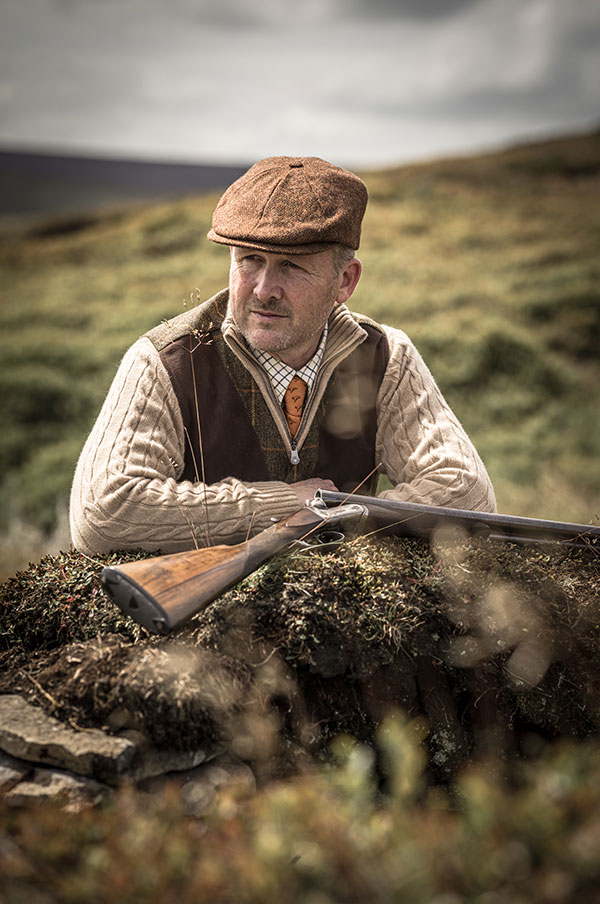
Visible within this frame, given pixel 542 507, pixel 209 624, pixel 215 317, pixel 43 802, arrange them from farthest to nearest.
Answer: pixel 542 507 < pixel 215 317 < pixel 209 624 < pixel 43 802

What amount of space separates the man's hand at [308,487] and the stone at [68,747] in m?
1.50

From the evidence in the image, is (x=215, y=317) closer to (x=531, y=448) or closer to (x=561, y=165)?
(x=531, y=448)

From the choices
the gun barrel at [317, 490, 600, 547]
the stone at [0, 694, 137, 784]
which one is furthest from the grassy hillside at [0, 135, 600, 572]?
the stone at [0, 694, 137, 784]

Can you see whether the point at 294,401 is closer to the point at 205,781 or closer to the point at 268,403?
the point at 268,403

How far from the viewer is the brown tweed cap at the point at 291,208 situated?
3.90m

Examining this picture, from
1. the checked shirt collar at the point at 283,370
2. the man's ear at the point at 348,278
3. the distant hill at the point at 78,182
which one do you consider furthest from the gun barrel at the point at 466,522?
the distant hill at the point at 78,182

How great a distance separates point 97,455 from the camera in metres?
4.00

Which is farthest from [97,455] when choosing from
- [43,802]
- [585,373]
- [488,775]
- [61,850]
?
[585,373]

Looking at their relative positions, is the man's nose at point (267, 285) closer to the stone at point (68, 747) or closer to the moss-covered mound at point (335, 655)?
the moss-covered mound at point (335, 655)

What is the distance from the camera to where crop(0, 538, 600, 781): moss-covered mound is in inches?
123

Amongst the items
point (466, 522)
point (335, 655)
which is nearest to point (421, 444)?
point (466, 522)

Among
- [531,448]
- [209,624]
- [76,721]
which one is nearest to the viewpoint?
[76,721]

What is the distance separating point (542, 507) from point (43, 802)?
1094 centimetres

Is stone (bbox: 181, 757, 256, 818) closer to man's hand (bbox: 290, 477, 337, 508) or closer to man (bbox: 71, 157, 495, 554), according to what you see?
man (bbox: 71, 157, 495, 554)
